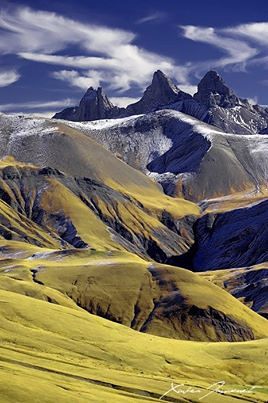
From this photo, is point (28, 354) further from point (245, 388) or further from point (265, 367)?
point (265, 367)

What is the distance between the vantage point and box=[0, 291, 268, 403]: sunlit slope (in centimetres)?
8406

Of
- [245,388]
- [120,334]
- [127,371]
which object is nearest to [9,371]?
[127,371]

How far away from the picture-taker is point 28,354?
10412cm

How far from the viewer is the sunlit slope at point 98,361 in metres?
84.1
